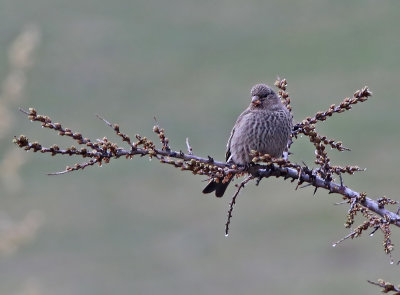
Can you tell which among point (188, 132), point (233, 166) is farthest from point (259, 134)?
point (188, 132)

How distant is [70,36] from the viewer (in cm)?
4147

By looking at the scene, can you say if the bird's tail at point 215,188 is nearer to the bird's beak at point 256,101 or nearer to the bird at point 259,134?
the bird at point 259,134

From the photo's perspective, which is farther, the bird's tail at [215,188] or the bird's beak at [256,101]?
the bird's beak at [256,101]

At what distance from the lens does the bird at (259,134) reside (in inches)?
258

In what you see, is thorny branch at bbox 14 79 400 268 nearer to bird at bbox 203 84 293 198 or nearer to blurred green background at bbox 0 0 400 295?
bird at bbox 203 84 293 198

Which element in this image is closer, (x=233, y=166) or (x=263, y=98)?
(x=233, y=166)

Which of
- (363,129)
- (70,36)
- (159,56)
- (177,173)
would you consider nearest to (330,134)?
(363,129)

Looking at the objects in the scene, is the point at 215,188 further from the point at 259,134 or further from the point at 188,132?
the point at 188,132

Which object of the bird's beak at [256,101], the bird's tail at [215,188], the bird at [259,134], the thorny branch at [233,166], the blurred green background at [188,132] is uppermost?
the blurred green background at [188,132]

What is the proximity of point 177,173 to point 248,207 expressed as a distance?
4229 mm

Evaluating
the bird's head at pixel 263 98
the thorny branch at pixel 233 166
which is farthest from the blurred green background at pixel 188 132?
the thorny branch at pixel 233 166

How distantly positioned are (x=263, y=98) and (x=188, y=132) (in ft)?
84.2

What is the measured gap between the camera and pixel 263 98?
696 centimetres

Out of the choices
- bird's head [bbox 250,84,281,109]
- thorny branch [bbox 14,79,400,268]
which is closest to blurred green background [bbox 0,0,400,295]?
bird's head [bbox 250,84,281,109]
